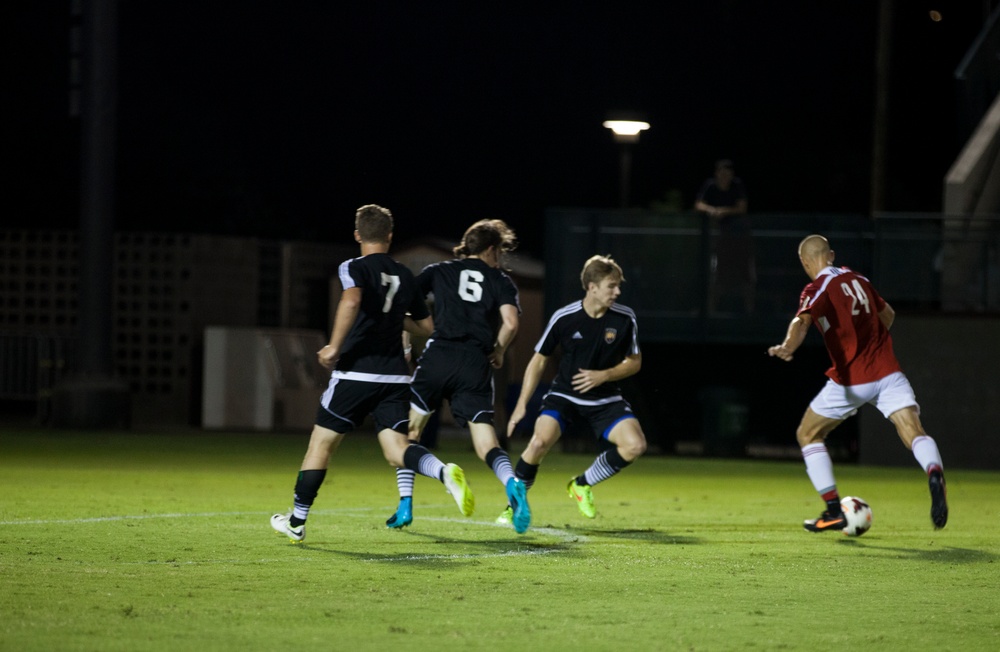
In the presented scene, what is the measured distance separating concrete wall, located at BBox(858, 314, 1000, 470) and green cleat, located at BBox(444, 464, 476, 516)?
507 inches

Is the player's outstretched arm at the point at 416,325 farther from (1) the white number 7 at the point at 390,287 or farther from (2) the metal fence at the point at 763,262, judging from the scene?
(2) the metal fence at the point at 763,262

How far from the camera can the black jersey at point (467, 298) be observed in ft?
36.3

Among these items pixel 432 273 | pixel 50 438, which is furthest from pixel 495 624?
pixel 50 438

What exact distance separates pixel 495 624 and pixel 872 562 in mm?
3587

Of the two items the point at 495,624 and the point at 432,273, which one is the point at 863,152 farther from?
the point at 495,624

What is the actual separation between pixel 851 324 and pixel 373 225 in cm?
351

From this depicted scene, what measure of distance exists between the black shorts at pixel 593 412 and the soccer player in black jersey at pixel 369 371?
5.33 feet

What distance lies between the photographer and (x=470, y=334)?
436 inches

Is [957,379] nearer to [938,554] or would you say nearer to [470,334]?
[938,554]

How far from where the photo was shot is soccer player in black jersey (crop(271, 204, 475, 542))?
9992 millimetres

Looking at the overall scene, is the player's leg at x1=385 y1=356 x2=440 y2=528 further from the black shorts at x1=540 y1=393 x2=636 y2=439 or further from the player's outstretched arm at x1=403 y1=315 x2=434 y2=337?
the black shorts at x1=540 y1=393 x2=636 y2=439

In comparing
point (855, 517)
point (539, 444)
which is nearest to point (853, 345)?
point (855, 517)

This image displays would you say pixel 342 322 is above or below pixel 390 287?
below

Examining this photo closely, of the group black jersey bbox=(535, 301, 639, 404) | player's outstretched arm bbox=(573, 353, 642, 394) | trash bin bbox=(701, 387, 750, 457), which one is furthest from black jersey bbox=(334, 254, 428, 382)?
trash bin bbox=(701, 387, 750, 457)
